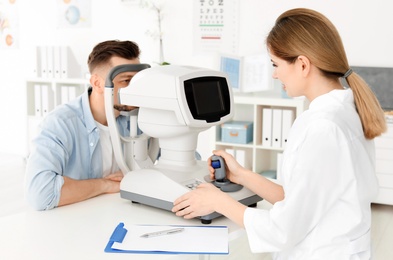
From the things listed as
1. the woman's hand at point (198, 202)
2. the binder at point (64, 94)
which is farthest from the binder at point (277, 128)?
the woman's hand at point (198, 202)

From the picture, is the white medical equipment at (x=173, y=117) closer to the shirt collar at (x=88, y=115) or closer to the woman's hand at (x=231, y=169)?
the woman's hand at (x=231, y=169)

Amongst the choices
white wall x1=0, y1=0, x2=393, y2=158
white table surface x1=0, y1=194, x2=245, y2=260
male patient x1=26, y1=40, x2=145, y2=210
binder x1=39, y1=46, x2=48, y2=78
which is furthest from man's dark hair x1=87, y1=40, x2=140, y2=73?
binder x1=39, y1=46, x2=48, y2=78

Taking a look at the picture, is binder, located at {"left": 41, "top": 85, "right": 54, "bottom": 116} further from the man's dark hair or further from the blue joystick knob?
the blue joystick knob

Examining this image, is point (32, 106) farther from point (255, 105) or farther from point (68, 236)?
point (68, 236)

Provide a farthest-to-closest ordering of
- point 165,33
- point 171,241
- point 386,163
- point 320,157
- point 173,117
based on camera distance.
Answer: point 165,33, point 386,163, point 173,117, point 171,241, point 320,157

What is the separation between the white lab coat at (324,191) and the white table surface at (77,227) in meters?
0.25

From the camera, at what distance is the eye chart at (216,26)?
451 cm

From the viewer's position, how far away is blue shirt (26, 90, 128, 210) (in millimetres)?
1693

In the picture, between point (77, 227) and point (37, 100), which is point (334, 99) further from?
point (37, 100)

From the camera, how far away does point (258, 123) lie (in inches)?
165

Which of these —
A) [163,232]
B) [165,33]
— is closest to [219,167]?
[163,232]

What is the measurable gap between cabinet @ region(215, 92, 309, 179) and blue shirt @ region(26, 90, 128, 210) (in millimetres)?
2149

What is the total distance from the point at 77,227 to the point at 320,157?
0.73 metres

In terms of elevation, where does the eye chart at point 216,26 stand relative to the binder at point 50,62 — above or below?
above
